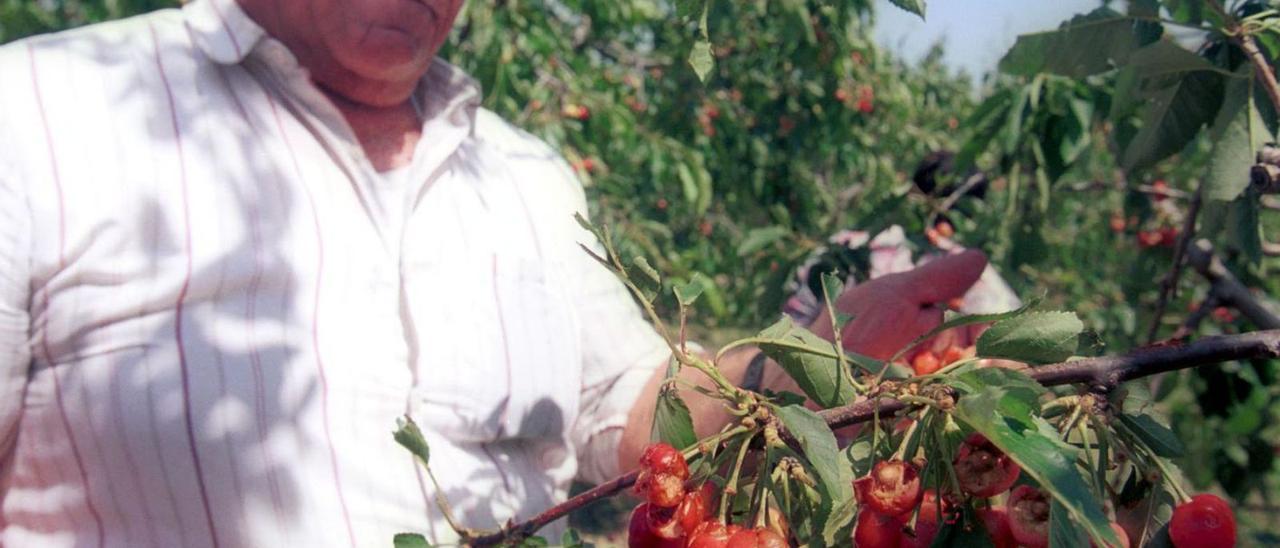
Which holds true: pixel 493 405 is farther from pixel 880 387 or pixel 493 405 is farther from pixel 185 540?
pixel 880 387

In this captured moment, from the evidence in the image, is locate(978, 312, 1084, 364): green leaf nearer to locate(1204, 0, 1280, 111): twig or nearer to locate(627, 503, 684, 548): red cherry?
locate(627, 503, 684, 548): red cherry

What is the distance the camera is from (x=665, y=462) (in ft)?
2.23

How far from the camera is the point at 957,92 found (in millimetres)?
7102

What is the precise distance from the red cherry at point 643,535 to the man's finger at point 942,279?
1.55ft

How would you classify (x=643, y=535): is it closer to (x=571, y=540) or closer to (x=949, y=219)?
(x=571, y=540)

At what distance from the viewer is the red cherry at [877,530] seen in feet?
2.26

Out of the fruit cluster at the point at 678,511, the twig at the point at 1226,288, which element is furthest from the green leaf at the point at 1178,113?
the fruit cluster at the point at 678,511

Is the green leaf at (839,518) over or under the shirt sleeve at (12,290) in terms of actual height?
over

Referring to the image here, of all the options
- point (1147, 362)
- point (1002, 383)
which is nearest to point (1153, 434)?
point (1147, 362)

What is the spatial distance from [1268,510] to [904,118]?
8.83 feet

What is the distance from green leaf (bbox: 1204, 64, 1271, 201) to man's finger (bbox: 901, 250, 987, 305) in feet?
0.97

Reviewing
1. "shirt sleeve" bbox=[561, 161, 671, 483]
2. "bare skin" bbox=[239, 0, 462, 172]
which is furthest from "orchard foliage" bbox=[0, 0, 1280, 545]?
"bare skin" bbox=[239, 0, 462, 172]

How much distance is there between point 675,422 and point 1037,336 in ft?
0.95

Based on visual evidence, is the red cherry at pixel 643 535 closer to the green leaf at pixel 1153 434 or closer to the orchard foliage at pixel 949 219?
the orchard foliage at pixel 949 219
